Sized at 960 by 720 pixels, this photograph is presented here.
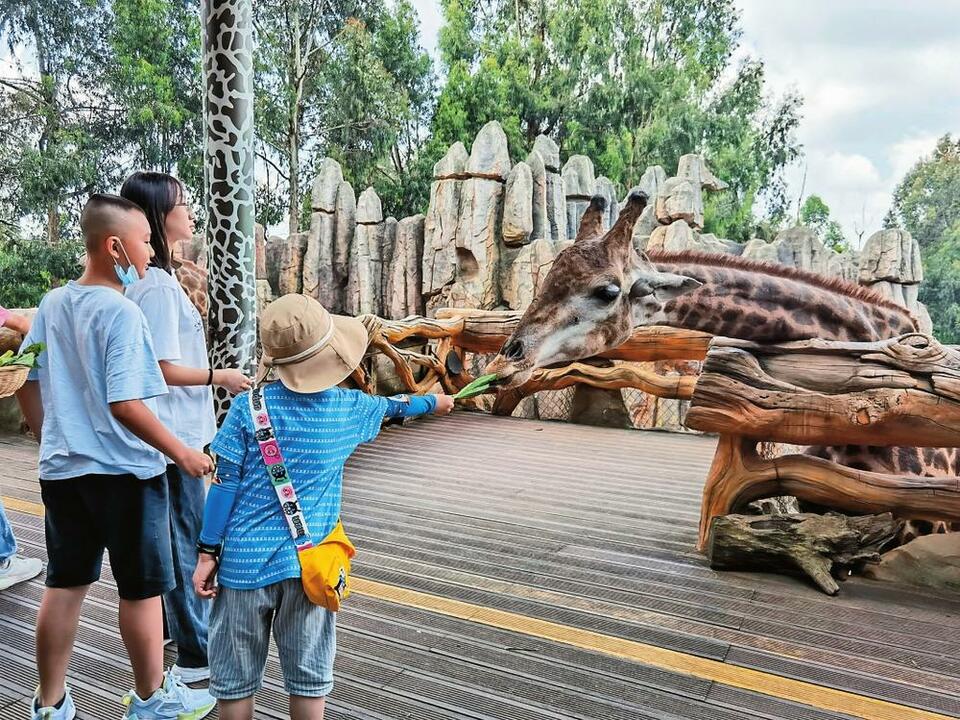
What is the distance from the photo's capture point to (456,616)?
258 centimetres

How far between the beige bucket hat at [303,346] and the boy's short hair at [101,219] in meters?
0.52

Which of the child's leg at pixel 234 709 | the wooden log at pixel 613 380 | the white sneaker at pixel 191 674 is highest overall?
the child's leg at pixel 234 709

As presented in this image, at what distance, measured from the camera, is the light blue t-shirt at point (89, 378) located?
67.0 inches

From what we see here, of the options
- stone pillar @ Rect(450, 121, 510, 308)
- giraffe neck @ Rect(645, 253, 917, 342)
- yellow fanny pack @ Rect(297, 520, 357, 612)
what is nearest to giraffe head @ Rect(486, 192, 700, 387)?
giraffe neck @ Rect(645, 253, 917, 342)

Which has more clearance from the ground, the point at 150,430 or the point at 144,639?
the point at 150,430

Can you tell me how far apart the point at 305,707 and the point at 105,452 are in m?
0.76

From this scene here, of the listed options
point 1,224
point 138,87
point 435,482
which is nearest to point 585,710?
point 435,482

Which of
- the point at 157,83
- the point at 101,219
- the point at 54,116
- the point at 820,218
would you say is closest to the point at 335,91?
the point at 157,83

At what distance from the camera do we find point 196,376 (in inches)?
76.4

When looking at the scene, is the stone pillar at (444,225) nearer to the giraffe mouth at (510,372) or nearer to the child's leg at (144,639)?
the giraffe mouth at (510,372)

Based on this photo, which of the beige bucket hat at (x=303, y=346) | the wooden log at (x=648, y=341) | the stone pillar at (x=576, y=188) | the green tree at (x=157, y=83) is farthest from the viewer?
the green tree at (x=157, y=83)

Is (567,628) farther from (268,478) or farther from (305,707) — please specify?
(268,478)

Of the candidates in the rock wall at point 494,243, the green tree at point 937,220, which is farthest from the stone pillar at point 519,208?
the green tree at point 937,220

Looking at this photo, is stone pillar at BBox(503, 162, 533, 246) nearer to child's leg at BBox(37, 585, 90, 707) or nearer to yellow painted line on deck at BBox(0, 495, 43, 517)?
yellow painted line on deck at BBox(0, 495, 43, 517)
